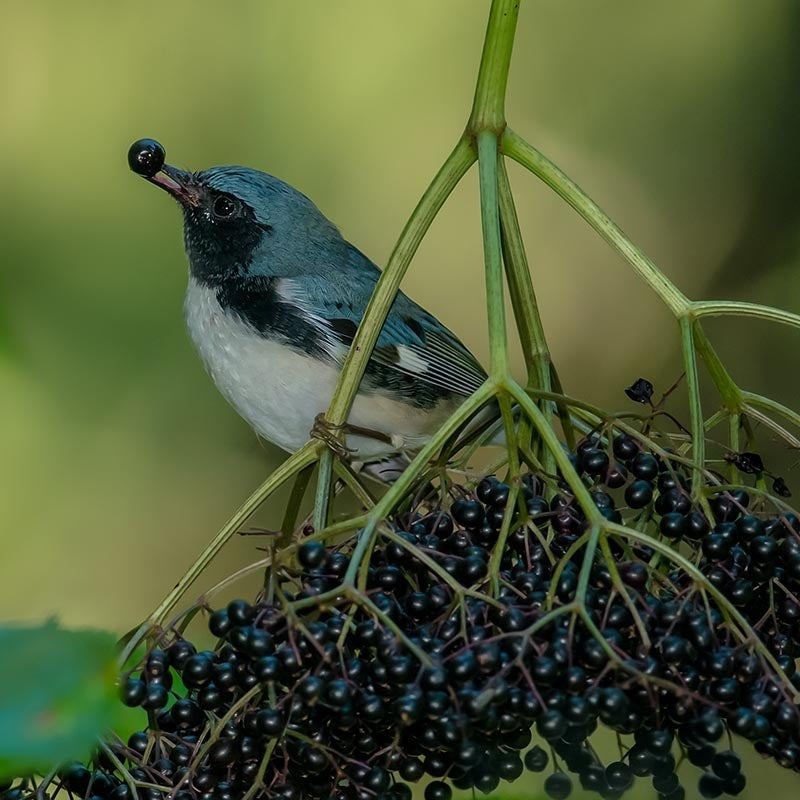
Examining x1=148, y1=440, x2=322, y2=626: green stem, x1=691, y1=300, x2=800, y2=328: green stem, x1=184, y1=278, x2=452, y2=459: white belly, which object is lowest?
x1=184, y1=278, x2=452, y2=459: white belly

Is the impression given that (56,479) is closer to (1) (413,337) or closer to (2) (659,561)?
(1) (413,337)

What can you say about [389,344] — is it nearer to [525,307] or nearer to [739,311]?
[525,307]

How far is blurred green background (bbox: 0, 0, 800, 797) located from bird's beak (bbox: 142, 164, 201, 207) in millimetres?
2606

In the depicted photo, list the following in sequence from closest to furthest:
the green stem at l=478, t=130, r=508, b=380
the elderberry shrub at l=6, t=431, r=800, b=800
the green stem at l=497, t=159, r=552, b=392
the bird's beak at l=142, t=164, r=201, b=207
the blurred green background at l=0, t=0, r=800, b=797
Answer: the elderberry shrub at l=6, t=431, r=800, b=800, the green stem at l=478, t=130, r=508, b=380, the green stem at l=497, t=159, r=552, b=392, the bird's beak at l=142, t=164, r=201, b=207, the blurred green background at l=0, t=0, r=800, b=797

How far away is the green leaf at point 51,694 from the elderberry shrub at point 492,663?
63cm

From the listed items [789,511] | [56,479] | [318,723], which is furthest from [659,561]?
[56,479]

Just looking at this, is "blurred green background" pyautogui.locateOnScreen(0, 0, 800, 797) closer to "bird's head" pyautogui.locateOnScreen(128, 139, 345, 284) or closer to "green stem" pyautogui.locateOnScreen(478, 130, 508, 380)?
"bird's head" pyautogui.locateOnScreen(128, 139, 345, 284)

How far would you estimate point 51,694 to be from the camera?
1175 mm

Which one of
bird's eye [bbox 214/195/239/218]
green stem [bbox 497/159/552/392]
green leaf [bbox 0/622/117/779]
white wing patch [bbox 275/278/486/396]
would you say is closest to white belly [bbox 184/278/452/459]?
white wing patch [bbox 275/278/486/396]

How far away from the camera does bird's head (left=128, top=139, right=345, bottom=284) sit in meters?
4.49

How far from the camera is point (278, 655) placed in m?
1.90

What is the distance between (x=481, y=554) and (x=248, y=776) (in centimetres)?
54

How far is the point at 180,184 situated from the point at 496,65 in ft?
6.55

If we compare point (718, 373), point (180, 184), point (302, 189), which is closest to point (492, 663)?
point (718, 373)
